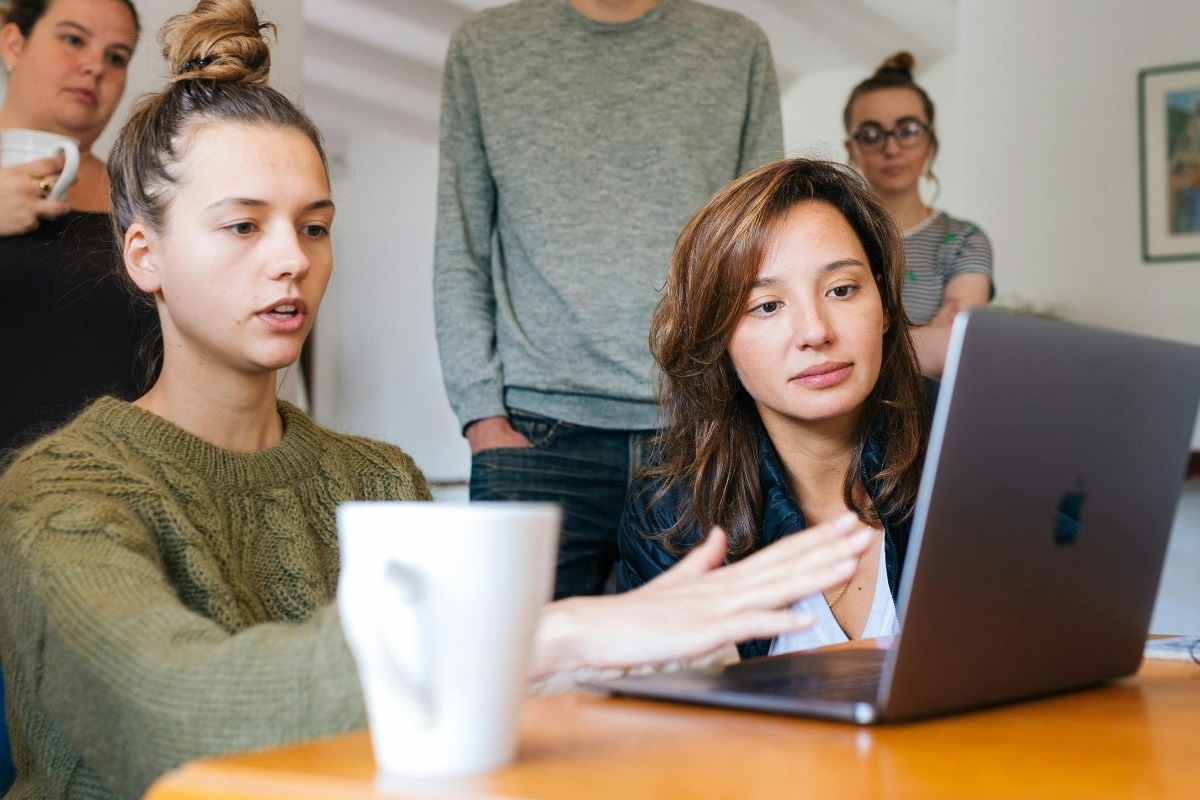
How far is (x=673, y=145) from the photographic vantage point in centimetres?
200

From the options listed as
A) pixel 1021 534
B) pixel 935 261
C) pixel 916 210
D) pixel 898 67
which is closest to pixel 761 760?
pixel 1021 534

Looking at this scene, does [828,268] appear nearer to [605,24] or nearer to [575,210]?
[575,210]

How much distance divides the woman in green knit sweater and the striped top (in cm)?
133

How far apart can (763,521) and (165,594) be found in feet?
2.97

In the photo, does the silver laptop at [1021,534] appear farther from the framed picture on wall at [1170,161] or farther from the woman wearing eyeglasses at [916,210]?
the framed picture on wall at [1170,161]

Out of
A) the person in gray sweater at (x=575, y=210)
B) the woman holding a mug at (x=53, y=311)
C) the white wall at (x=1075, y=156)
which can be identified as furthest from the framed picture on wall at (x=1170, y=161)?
the woman holding a mug at (x=53, y=311)

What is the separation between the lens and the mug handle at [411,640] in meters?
0.51

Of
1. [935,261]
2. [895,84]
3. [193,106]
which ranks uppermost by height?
[895,84]

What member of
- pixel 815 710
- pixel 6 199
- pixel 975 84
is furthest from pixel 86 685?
pixel 975 84

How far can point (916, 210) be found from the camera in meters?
2.55

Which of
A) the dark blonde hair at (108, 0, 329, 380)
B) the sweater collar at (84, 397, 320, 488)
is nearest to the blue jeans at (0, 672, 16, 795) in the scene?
the sweater collar at (84, 397, 320, 488)

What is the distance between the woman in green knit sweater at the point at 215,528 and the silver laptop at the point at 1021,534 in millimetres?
67

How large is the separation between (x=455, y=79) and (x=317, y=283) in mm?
974

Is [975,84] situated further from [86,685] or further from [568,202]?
[86,685]
